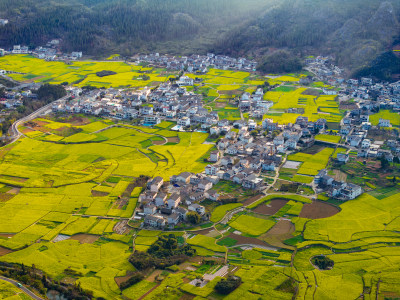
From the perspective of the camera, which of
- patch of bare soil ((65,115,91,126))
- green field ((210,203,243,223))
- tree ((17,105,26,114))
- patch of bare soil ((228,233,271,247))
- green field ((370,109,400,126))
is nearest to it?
patch of bare soil ((228,233,271,247))

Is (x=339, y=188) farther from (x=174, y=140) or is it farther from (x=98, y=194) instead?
(x=174, y=140)

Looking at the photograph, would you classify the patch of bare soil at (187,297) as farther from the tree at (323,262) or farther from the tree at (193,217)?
the tree at (323,262)

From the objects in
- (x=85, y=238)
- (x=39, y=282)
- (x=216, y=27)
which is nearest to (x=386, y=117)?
(x=85, y=238)

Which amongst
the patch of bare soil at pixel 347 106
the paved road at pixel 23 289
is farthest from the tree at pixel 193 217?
the patch of bare soil at pixel 347 106

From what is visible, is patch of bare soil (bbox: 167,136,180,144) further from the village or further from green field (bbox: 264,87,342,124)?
green field (bbox: 264,87,342,124)

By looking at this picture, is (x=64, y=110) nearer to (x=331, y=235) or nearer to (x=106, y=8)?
(x=331, y=235)

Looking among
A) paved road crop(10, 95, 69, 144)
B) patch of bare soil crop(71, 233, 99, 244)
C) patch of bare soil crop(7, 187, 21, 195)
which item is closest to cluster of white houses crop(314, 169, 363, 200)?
patch of bare soil crop(71, 233, 99, 244)
